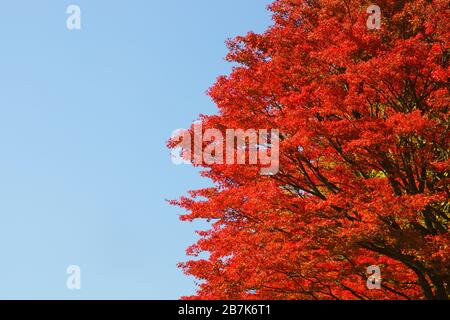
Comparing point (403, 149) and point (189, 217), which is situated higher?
point (403, 149)

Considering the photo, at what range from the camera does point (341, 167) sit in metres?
19.5

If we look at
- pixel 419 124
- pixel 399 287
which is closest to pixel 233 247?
pixel 399 287

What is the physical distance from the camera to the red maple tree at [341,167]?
55.1 feet

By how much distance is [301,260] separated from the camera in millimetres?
17859

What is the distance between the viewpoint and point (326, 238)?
56.2 feet

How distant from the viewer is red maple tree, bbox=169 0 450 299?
16.8 meters
